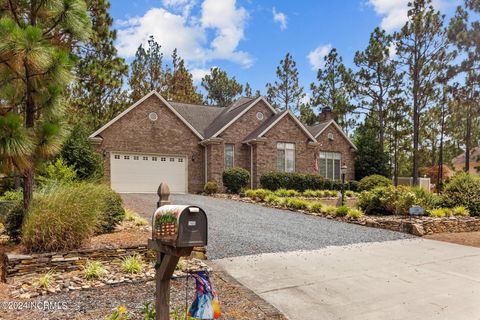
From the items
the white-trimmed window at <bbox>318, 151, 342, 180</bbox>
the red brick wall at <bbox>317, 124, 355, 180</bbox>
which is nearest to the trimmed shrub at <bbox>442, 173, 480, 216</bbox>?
the white-trimmed window at <bbox>318, 151, 342, 180</bbox>

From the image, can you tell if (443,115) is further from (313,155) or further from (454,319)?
(454,319)

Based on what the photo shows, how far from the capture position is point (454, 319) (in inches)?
169

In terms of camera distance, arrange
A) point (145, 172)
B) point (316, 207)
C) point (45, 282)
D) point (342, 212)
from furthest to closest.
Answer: point (145, 172) < point (316, 207) < point (342, 212) < point (45, 282)

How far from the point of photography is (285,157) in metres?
22.4

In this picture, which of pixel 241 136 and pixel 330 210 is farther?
pixel 241 136

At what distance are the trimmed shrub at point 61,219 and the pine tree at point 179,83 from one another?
28.8 metres

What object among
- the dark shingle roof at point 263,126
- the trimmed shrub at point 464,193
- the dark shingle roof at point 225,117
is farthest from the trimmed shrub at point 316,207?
the dark shingle roof at point 225,117

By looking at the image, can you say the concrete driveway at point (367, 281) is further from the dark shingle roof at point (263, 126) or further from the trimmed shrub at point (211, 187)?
the dark shingle roof at point (263, 126)

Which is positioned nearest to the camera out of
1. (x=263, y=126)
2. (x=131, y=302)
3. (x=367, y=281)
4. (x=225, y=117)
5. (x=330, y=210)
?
(x=131, y=302)

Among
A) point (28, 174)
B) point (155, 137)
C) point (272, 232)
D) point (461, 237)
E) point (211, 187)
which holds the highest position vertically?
point (155, 137)

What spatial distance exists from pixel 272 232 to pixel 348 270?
3.37 meters

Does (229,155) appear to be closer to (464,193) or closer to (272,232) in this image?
(464,193)

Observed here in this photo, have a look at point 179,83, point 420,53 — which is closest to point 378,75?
point 420,53

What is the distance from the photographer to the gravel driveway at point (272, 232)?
7793 millimetres
